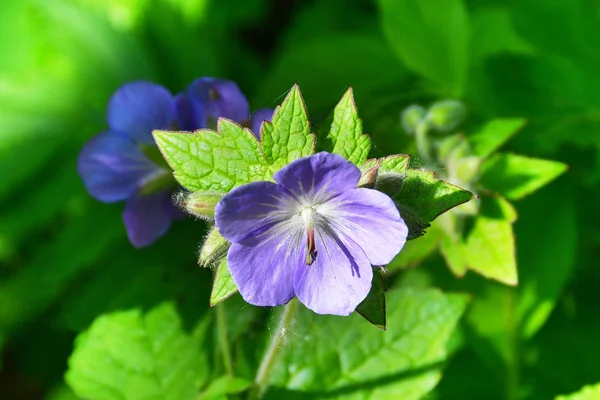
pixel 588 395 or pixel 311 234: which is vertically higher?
pixel 311 234

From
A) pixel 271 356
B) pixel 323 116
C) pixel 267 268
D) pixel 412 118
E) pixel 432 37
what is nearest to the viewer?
pixel 267 268

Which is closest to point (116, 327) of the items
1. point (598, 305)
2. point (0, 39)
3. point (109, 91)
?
point (109, 91)

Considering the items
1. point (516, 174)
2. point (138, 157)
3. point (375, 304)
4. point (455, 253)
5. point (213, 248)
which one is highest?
point (213, 248)

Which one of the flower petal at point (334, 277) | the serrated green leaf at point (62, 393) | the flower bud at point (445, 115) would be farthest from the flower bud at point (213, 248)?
the serrated green leaf at point (62, 393)

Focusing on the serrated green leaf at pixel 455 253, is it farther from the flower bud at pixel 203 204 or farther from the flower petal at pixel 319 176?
the flower bud at pixel 203 204

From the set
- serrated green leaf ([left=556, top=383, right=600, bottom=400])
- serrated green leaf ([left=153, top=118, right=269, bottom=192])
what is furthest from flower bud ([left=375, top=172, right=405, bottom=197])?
serrated green leaf ([left=556, top=383, right=600, bottom=400])

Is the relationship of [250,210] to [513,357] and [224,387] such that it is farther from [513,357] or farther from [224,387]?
[513,357]

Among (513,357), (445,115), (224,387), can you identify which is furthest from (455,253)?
(224,387)
